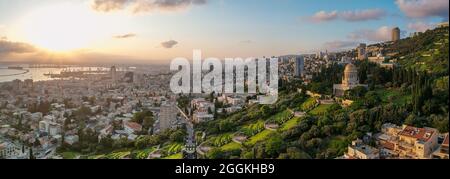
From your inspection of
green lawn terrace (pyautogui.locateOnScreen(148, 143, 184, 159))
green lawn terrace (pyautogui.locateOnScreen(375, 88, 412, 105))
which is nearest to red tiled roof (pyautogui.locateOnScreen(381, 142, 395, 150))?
green lawn terrace (pyautogui.locateOnScreen(375, 88, 412, 105))

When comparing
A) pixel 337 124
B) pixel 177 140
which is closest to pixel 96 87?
pixel 177 140

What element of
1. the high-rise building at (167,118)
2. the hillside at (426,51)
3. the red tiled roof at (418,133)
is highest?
the hillside at (426,51)

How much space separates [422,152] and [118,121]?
810cm

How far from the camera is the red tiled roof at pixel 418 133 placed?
4374mm

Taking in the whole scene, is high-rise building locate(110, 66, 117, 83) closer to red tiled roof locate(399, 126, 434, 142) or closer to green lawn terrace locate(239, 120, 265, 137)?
green lawn terrace locate(239, 120, 265, 137)

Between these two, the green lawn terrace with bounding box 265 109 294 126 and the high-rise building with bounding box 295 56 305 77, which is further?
the high-rise building with bounding box 295 56 305 77

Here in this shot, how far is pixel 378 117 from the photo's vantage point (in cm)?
551

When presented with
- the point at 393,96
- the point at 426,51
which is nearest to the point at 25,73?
the point at 393,96

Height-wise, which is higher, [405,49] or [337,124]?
[405,49]

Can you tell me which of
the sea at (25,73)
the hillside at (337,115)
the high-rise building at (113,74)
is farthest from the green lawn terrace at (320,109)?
the high-rise building at (113,74)

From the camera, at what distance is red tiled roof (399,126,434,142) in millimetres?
4374

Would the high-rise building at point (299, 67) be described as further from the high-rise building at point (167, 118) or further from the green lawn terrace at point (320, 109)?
the green lawn terrace at point (320, 109)

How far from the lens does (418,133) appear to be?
459cm
